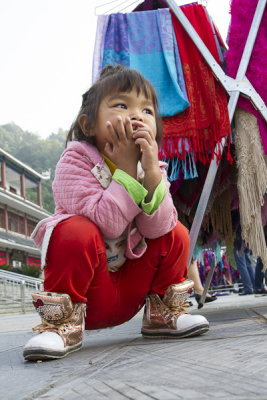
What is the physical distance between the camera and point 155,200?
1.25 metres

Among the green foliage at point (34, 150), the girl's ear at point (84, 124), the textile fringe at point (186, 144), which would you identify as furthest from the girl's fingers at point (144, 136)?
the green foliage at point (34, 150)

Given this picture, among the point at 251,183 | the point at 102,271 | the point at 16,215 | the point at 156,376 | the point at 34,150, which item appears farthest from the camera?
the point at 34,150

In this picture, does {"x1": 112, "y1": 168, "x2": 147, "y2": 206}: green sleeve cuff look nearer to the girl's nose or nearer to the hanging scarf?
the girl's nose

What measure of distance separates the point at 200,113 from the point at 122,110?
0.71 m

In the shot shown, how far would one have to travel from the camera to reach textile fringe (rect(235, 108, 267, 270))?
1755mm

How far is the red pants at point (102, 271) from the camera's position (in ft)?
3.92

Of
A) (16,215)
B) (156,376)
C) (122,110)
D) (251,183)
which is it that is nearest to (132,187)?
(122,110)

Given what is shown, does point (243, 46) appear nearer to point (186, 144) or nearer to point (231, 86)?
point (231, 86)

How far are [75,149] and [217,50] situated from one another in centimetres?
106

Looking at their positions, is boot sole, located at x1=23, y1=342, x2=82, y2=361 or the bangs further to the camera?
A: the bangs

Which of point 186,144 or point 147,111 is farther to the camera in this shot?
point 186,144

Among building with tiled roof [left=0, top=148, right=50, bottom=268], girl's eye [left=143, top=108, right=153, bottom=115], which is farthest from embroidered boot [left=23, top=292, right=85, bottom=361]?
building with tiled roof [left=0, top=148, right=50, bottom=268]

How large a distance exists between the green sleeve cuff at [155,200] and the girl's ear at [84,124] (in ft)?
1.11

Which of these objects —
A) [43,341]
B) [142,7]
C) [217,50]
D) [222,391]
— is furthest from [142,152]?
[142,7]
